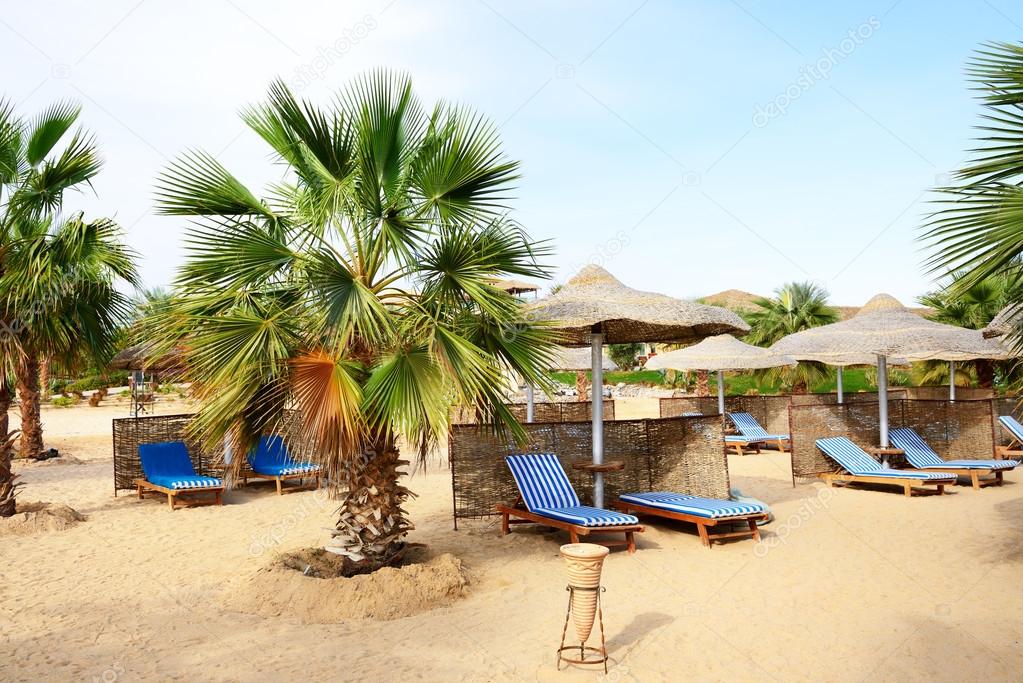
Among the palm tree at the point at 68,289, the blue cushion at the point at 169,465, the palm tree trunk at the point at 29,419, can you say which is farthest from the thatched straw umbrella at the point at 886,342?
the palm tree trunk at the point at 29,419

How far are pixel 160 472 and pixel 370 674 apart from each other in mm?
7933

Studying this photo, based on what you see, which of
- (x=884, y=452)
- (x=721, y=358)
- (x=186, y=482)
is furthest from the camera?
(x=721, y=358)

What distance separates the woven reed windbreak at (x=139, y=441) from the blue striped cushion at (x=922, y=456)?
11.0m

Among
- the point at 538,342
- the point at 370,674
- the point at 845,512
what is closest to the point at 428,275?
the point at 538,342

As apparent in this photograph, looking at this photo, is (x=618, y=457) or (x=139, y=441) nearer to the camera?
(x=618, y=457)

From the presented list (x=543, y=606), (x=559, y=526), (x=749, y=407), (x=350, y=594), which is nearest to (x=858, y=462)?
(x=559, y=526)

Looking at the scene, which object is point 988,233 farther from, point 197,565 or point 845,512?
point 197,565

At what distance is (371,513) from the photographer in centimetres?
698

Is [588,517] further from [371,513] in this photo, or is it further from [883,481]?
[883,481]

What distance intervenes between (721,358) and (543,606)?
11.5 meters

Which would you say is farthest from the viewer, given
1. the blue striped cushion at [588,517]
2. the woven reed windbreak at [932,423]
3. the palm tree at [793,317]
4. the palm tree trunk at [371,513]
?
the palm tree at [793,317]

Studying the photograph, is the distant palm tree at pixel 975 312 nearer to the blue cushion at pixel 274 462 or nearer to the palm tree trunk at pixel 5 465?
the blue cushion at pixel 274 462

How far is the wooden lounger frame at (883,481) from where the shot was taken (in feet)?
36.7

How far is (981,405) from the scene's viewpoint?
13.9 metres
